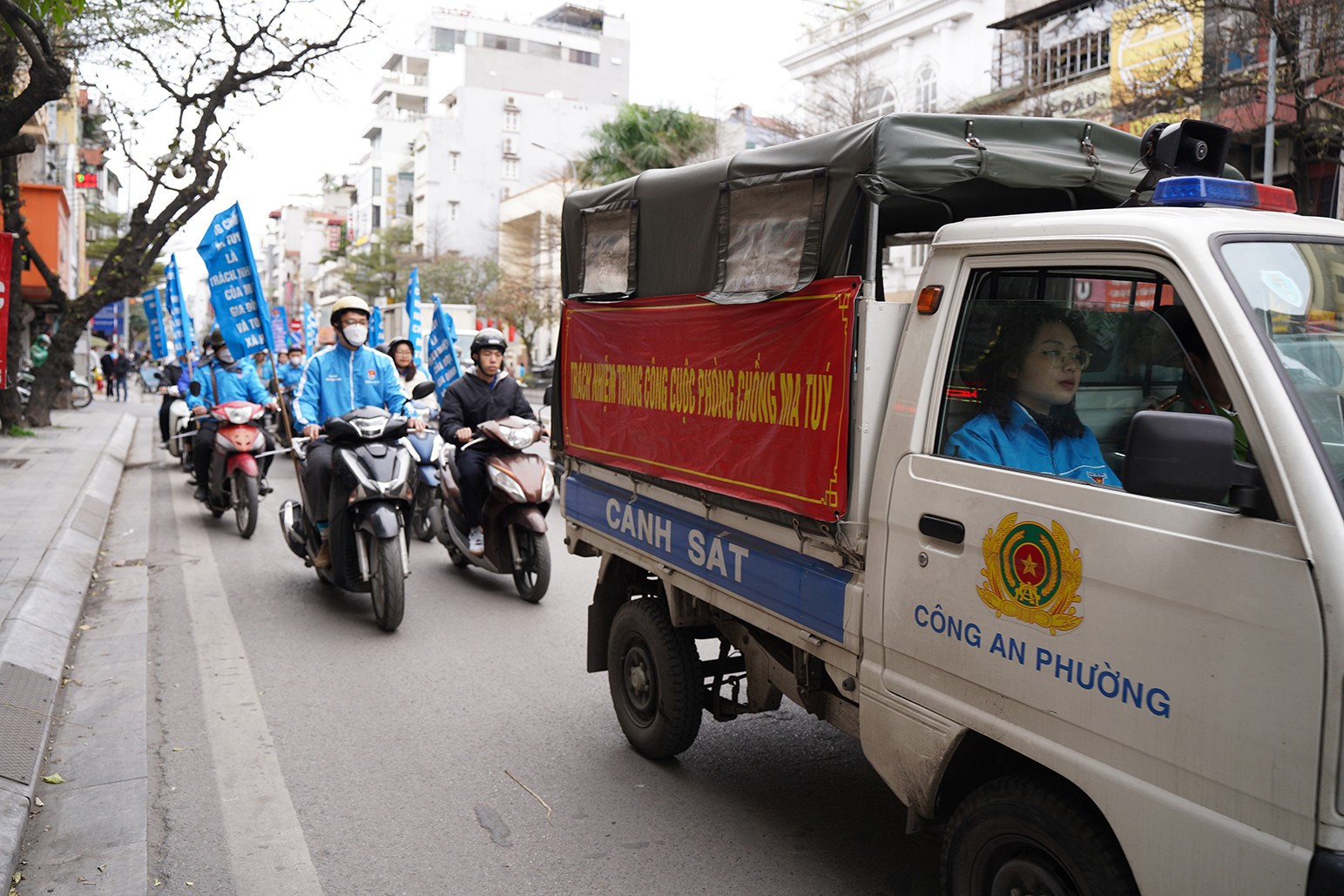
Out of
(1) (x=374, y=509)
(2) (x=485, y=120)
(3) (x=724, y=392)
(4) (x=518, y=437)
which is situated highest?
(2) (x=485, y=120)

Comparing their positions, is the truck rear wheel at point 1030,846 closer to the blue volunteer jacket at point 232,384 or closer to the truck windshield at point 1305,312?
the truck windshield at point 1305,312

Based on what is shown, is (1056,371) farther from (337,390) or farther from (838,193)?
(337,390)

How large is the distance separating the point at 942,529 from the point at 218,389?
10.5 metres

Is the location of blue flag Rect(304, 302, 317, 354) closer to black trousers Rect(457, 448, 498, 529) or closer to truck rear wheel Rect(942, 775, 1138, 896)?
black trousers Rect(457, 448, 498, 529)

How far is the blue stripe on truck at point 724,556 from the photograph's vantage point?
11.3ft

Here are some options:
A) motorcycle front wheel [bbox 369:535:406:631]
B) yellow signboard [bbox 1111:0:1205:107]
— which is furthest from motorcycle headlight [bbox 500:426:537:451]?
yellow signboard [bbox 1111:0:1205:107]

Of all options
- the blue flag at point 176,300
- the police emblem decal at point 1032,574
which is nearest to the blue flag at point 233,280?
the police emblem decal at point 1032,574

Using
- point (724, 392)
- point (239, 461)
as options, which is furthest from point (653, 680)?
point (239, 461)

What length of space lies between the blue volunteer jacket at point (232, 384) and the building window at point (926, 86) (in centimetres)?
2232

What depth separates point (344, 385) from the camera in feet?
26.0

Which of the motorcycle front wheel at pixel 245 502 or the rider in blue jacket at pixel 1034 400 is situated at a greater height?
the rider in blue jacket at pixel 1034 400

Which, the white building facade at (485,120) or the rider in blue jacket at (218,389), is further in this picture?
the white building facade at (485,120)

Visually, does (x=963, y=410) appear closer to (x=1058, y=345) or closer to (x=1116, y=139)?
(x=1058, y=345)

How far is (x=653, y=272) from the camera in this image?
4547 mm
